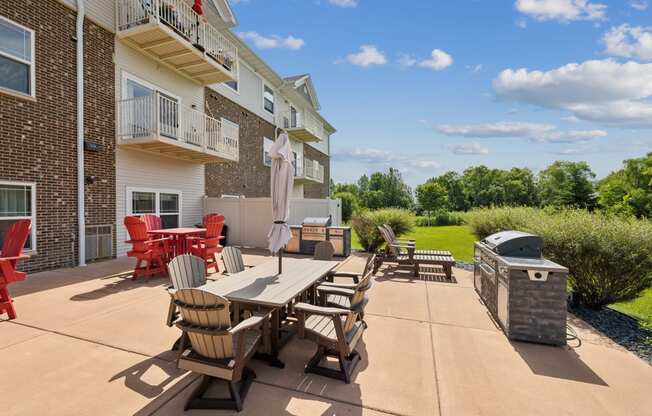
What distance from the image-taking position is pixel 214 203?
12.4 metres

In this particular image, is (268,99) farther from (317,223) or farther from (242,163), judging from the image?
(317,223)

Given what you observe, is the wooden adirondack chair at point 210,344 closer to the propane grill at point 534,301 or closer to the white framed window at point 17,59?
the propane grill at point 534,301

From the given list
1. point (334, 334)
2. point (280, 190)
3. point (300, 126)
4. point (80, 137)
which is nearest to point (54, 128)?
point (80, 137)

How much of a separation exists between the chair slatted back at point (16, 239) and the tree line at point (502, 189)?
29.7 metres

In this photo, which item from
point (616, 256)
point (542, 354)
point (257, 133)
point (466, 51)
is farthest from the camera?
point (257, 133)

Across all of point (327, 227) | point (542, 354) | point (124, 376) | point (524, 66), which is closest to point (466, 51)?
point (524, 66)

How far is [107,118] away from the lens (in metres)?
8.50

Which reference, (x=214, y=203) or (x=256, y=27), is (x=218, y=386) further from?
(x=256, y=27)

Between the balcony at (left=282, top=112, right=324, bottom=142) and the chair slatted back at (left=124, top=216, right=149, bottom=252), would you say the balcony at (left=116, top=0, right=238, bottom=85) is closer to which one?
the chair slatted back at (left=124, top=216, right=149, bottom=252)

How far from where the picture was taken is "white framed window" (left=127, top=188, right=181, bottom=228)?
9.37 m

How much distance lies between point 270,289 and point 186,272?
3.89ft

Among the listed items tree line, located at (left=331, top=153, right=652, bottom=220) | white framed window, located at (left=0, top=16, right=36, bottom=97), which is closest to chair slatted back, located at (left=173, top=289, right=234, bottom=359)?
white framed window, located at (left=0, top=16, right=36, bottom=97)

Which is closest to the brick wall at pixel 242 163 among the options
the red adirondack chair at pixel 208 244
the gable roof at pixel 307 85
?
the gable roof at pixel 307 85

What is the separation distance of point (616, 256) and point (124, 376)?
704 centimetres
